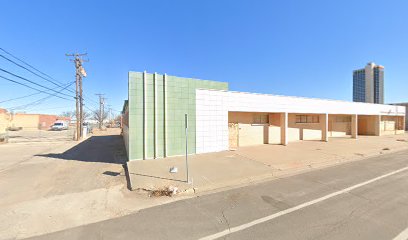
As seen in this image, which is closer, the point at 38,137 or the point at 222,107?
the point at 222,107

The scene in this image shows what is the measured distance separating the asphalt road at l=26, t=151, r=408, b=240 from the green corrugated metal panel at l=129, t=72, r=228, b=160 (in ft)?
17.0

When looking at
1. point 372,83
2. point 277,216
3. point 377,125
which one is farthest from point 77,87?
point 372,83

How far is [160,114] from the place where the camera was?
10070mm

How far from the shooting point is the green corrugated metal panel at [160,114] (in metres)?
9.48

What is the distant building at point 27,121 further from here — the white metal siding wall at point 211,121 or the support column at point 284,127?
the support column at point 284,127

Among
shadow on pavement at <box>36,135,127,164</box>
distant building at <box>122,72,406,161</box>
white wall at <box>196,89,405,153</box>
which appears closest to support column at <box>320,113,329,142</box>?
distant building at <box>122,72,406,161</box>

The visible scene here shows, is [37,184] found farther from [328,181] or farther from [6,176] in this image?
[328,181]

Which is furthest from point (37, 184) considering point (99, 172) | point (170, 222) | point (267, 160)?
point (267, 160)

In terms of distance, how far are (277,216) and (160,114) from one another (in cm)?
Answer: 753

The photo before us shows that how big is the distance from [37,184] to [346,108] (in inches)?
1008

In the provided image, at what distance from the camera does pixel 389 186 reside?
623 cm

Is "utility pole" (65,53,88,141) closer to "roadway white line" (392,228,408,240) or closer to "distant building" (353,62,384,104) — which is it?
"roadway white line" (392,228,408,240)

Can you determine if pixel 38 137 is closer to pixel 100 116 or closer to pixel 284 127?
pixel 100 116

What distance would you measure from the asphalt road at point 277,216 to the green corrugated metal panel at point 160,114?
17.0 feet
